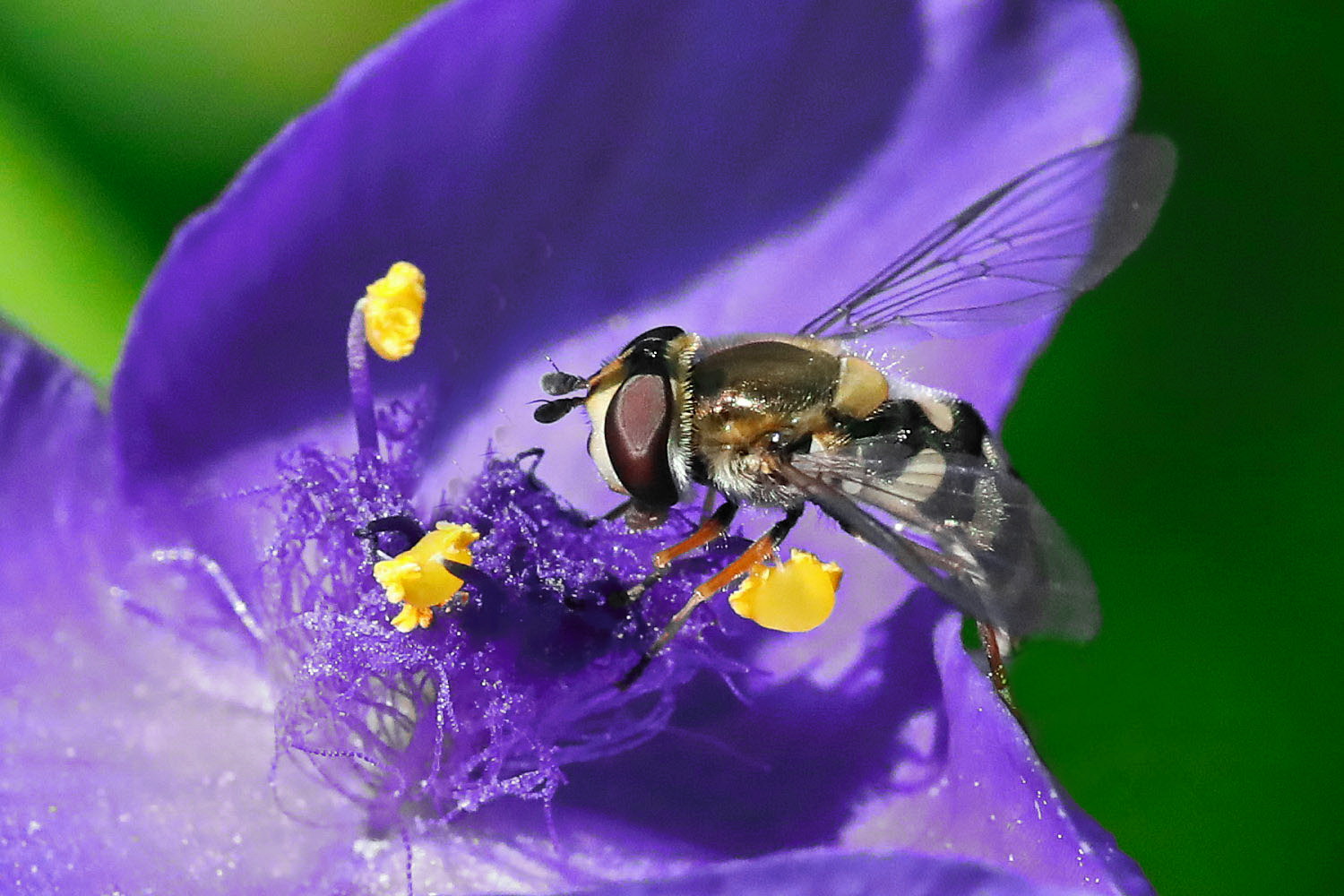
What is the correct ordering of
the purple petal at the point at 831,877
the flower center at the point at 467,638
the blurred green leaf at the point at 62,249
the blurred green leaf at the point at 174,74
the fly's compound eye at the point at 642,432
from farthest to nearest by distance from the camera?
the blurred green leaf at the point at 174,74 < the blurred green leaf at the point at 62,249 < the flower center at the point at 467,638 < the fly's compound eye at the point at 642,432 < the purple petal at the point at 831,877

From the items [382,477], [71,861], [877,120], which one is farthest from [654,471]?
[71,861]

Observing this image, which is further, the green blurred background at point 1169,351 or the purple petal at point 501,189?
the green blurred background at point 1169,351

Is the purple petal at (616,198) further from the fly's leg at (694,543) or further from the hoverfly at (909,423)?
the fly's leg at (694,543)

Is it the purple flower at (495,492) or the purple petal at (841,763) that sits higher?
the purple flower at (495,492)

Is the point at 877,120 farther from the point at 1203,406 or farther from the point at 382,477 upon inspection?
the point at 1203,406

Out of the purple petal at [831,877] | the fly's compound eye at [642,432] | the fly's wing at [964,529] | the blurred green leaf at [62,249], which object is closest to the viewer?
the purple petal at [831,877]

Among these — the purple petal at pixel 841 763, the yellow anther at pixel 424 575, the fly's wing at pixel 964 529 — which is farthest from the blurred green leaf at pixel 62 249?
the fly's wing at pixel 964 529

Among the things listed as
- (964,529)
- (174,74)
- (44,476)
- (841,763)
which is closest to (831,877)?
(964,529)
